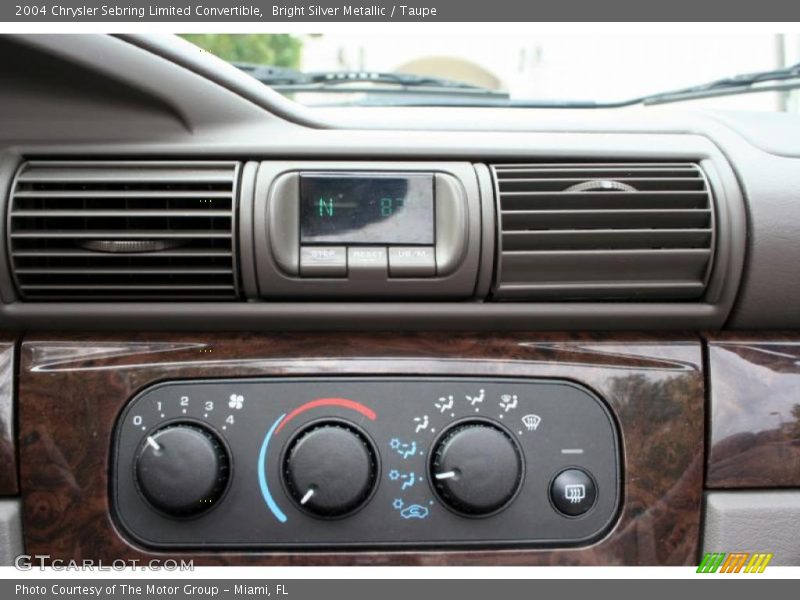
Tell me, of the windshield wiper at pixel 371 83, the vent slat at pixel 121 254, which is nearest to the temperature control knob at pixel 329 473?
the vent slat at pixel 121 254

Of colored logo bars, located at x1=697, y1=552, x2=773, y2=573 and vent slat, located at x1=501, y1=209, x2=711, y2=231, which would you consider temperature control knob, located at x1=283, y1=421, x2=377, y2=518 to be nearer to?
vent slat, located at x1=501, y1=209, x2=711, y2=231

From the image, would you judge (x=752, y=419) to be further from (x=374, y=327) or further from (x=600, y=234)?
(x=374, y=327)

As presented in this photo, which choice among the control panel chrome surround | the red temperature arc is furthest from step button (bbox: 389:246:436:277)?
the red temperature arc

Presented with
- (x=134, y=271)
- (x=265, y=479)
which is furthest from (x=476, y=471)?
(x=134, y=271)

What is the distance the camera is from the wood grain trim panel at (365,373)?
45.1 inches

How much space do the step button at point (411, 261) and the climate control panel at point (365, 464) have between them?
21cm

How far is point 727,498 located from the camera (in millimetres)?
1188

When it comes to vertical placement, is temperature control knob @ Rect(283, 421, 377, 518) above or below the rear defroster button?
above

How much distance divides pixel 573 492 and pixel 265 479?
553 millimetres

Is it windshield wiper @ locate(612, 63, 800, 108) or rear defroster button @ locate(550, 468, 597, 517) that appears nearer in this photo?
rear defroster button @ locate(550, 468, 597, 517)

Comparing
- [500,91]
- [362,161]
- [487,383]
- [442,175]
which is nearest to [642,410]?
[487,383]

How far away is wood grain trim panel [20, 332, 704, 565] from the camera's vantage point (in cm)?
115
